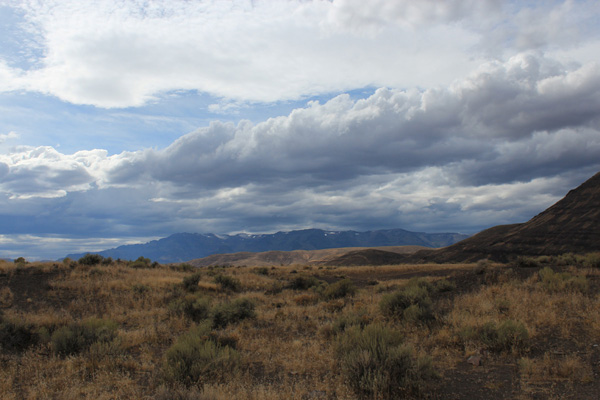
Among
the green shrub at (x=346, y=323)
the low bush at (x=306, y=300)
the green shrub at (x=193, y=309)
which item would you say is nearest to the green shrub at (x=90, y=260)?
the green shrub at (x=193, y=309)

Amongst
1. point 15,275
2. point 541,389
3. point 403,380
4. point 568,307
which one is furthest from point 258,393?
point 15,275

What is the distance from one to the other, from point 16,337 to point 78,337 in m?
2.51

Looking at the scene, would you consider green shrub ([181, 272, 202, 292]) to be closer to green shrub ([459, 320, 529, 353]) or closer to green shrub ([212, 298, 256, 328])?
green shrub ([212, 298, 256, 328])

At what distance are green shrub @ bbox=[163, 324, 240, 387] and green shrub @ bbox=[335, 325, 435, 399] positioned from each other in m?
2.57

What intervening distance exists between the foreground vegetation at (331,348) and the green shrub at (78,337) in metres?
0.05

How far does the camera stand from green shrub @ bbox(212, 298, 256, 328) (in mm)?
13477

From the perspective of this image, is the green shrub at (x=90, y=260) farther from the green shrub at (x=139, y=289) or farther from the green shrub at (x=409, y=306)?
the green shrub at (x=409, y=306)

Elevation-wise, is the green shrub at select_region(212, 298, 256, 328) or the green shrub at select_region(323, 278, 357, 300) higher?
the green shrub at select_region(212, 298, 256, 328)

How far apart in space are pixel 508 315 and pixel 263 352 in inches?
291

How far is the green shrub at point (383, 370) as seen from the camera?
20.3ft

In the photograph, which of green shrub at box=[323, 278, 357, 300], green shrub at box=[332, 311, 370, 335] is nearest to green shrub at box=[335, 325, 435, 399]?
green shrub at box=[332, 311, 370, 335]

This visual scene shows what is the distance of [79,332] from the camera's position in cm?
986

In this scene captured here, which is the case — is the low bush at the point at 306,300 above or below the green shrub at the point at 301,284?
above

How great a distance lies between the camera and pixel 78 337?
9.68m
